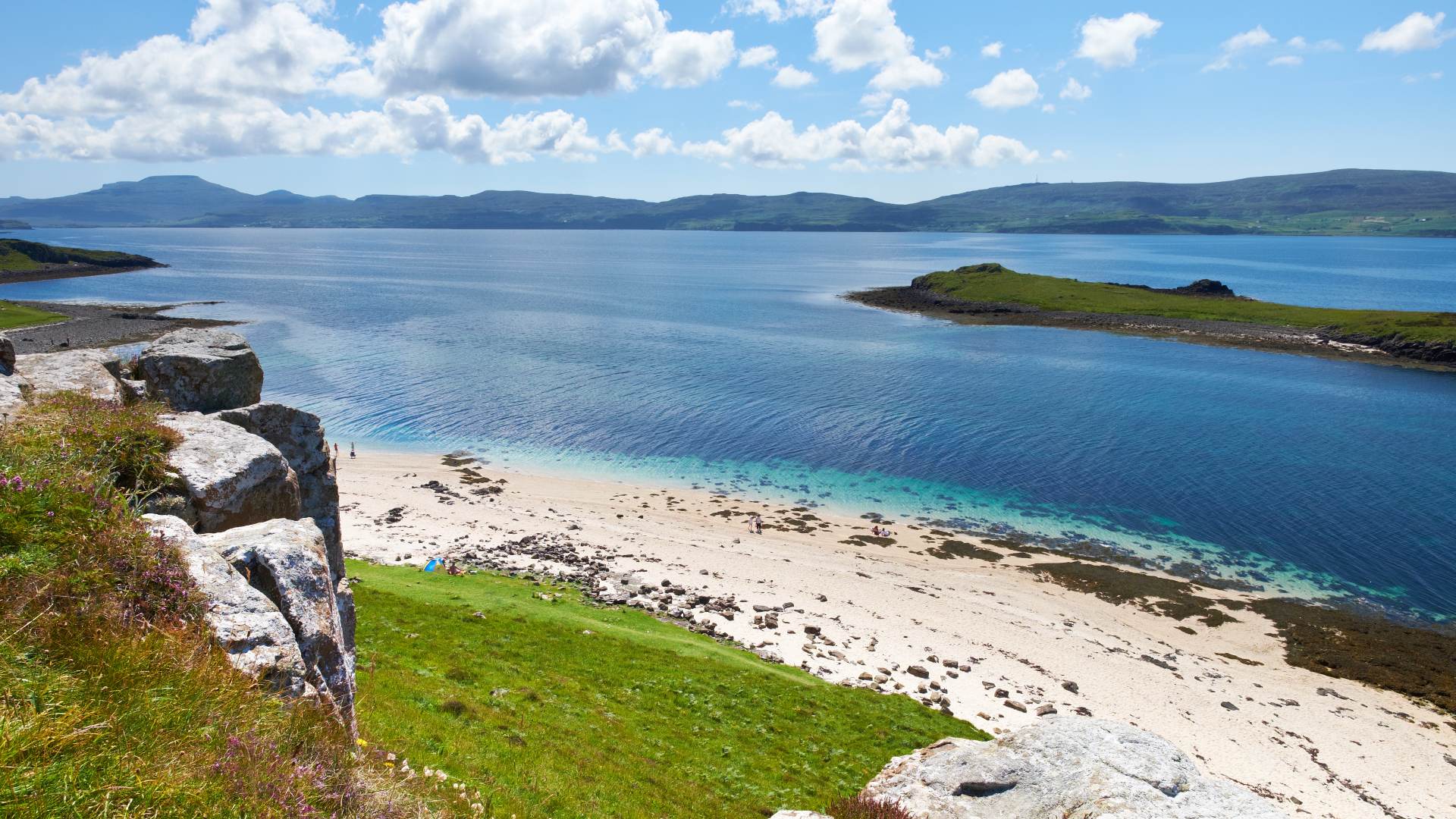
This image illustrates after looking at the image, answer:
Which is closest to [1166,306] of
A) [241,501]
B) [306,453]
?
[306,453]

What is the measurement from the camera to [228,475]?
13.4m

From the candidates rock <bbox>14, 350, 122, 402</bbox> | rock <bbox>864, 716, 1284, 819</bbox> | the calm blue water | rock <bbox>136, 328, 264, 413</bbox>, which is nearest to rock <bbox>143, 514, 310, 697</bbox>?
rock <bbox>14, 350, 122, 402</bbox>

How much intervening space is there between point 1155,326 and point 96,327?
162 meters

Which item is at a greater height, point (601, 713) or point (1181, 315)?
point (1181, 315)

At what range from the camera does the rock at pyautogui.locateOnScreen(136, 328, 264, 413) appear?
2009 centimetres

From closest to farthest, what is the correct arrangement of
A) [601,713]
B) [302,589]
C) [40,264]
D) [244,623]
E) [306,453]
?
[244,623] → [302,589] → [306,453] → [601,713] → [40,264]

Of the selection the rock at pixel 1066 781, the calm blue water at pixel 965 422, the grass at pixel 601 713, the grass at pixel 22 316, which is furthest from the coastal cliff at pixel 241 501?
the grass at pixel 22 316

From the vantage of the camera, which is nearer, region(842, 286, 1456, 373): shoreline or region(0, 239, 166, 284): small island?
region(842, 286, 1456, 373): shoreline

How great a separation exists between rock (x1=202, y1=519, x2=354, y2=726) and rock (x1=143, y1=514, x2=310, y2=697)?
19.3 inches

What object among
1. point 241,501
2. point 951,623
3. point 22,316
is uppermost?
point 241,501

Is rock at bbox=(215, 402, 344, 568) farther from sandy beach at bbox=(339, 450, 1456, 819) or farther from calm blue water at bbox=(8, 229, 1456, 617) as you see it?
calm blue water at bbox=(8, 229, 1456, 617)

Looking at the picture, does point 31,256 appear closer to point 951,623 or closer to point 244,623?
point 951,623

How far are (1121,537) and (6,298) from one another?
596 feet

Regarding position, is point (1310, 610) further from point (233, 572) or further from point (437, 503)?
point (437, 503)
